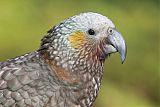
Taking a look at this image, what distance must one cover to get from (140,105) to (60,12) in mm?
2317

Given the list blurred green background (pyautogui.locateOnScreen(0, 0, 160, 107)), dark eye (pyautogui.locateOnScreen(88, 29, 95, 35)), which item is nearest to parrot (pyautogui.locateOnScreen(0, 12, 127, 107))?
dark eye (pyautogui.locateOnScreen(88, 29, 95, 35))

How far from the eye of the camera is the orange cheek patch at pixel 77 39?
5277mm

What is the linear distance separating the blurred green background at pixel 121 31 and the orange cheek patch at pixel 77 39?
4.27 metres

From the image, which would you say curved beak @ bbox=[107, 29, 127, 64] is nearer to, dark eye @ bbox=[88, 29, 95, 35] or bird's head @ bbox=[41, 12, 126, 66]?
bird's head @ bbox=[41, 12, 126, 66]

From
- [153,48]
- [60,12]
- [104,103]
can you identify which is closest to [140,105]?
[104,103]

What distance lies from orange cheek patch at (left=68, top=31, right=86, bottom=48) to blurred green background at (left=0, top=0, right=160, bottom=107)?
4.27 meters

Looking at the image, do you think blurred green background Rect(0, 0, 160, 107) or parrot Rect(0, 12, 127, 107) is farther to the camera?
blurred green background Rect(0, 0, 160, 107)

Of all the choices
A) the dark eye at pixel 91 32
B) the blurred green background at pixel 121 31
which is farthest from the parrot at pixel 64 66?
the blurred green background at pixel 121 31

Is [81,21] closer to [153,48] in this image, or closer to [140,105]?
[140,105]

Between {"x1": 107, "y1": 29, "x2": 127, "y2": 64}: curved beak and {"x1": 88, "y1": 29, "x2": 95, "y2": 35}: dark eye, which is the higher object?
{"x1": 88, "y1": 29, "x2": 95, "y2": 35}: dark eye

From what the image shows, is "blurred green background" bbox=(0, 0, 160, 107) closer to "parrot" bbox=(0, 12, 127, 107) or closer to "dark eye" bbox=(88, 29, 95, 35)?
"parrot" bbox=(0, 12, 127, 107)

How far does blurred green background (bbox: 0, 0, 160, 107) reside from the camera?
998 cm

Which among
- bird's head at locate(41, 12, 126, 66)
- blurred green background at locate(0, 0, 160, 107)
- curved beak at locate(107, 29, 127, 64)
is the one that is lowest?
curved beak at locate(107, 29, 127, 64)

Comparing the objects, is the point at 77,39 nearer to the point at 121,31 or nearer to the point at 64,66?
the point at 64,66
